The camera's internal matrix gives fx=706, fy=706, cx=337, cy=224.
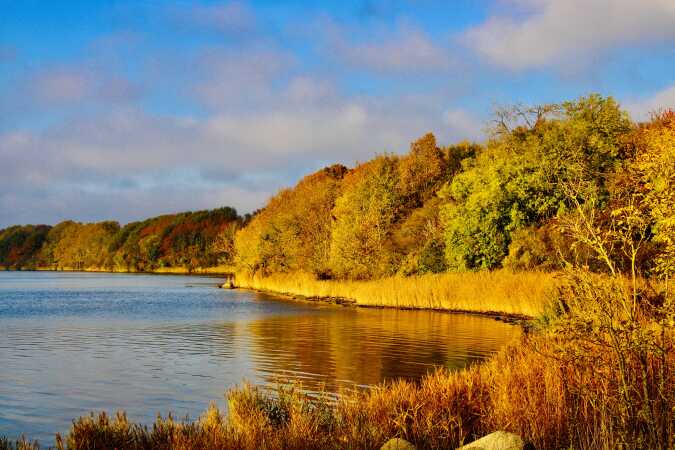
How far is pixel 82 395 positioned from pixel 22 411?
7.09 ft

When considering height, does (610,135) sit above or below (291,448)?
above

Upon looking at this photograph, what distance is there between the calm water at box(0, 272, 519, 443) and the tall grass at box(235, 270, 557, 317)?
197 centimetres

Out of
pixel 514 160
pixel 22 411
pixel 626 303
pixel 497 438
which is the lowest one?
pixel 22 411

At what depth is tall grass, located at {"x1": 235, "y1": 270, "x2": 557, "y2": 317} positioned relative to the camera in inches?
1502

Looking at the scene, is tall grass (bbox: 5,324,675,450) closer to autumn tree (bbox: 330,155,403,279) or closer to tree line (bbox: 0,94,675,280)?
tree line (bbox: 0,94,675,280)

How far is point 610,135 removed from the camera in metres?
45.2

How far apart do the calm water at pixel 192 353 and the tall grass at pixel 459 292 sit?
77.6 inches

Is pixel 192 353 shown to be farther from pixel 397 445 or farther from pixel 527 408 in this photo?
pixel 397 445

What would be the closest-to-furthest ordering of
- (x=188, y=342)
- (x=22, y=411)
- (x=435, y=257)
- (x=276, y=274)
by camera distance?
(x=22, y=411), (x=188, y=342), (x=435, y=257), (x=276, y=274)

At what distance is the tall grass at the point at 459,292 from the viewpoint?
125 ft

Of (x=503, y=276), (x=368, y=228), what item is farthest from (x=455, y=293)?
(x=368, y=228)

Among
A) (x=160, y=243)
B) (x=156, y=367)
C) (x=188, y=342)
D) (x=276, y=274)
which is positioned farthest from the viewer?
(x=160, y=243)

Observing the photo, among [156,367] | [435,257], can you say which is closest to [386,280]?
[435,257]

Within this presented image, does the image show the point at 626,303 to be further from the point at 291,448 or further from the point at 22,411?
the point at 22,411
